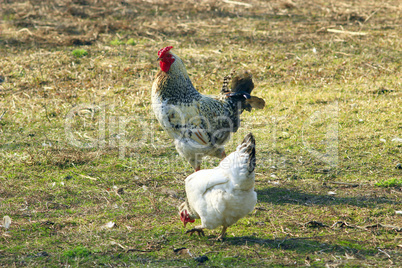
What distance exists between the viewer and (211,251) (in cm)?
424

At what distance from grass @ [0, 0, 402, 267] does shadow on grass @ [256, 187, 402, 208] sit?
0.09ft

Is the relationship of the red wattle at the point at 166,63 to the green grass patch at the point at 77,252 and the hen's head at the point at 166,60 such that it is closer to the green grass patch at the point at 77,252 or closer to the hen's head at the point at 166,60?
the hen's head at the point at 166,60

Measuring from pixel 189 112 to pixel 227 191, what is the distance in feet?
6.21

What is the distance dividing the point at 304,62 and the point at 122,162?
18.1 ft

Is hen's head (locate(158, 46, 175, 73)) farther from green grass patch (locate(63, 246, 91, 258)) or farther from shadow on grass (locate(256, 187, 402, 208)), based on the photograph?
green grass patch (locate(63, 246, 91, 258))

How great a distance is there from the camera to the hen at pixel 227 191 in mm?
3971

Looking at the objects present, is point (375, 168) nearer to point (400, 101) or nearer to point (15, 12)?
point (400, 101)

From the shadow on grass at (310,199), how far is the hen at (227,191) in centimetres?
125

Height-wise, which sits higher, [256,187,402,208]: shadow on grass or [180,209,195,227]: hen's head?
[180,209,195,227]: hen's head

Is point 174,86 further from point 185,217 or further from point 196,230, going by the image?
point 196,230

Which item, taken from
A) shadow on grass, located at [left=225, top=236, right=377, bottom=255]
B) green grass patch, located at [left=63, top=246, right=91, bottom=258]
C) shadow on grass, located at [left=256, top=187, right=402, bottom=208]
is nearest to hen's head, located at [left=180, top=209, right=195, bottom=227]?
shadow on grass, located at [left=225, top=236, right=377, bottom=255]

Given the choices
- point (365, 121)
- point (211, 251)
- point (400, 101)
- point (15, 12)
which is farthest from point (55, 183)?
point (15, 12)

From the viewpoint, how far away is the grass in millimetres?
4383

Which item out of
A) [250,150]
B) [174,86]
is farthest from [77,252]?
[174,86]
